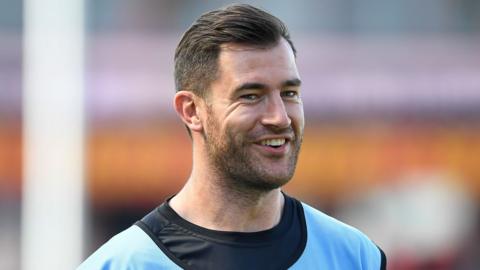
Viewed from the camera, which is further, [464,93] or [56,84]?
[464,93]

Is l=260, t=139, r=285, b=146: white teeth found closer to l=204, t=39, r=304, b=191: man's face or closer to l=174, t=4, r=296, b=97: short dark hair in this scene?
l=204, t=39, r=304, b=191: man's face

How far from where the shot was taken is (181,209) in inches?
123

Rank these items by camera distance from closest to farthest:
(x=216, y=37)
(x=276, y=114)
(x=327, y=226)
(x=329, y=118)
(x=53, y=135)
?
(x=276, y=114) → (x=216, y=37) → (x=327, y=226) → (x=53, y=135) → (x=329, y=118)

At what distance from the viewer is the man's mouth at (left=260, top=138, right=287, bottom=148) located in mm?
2959

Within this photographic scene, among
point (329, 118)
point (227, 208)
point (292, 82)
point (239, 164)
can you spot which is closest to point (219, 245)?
point (227, 208)

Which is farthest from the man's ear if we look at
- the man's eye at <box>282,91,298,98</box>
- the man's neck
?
the man's eye at <box>282,91,298,98</box>

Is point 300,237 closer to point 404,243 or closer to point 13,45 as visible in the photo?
point 404,243

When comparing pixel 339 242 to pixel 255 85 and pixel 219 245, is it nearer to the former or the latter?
pixel 219 245

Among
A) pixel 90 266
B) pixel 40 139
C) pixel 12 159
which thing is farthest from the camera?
pixel 12 159

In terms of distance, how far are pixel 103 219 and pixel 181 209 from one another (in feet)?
30.5

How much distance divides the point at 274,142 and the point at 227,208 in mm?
253

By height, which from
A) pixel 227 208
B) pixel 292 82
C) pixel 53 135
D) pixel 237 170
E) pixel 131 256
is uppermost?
pixel 292 82

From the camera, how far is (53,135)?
35.9 ft

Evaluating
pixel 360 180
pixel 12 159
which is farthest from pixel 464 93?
pixel 12 159
